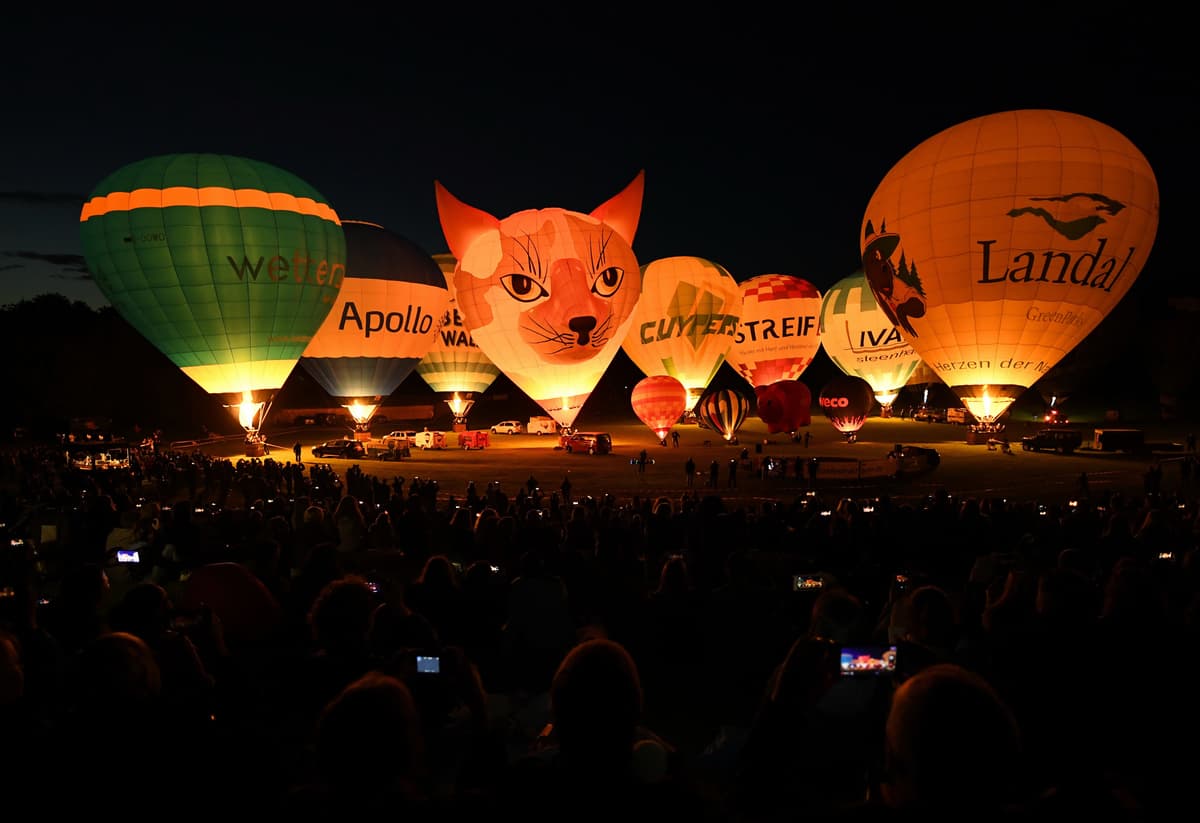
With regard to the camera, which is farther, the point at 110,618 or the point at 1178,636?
the point at 110,618

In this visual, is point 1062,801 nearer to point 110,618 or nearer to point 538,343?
point 110,618

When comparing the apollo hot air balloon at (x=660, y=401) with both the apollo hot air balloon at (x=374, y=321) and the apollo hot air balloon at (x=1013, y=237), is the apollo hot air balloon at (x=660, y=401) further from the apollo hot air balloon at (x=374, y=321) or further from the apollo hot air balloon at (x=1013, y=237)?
the apollo hot air balloon at (x=1013, y=237)

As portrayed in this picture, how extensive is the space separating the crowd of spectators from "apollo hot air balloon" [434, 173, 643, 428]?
41.2 feet

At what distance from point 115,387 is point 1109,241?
136 ft

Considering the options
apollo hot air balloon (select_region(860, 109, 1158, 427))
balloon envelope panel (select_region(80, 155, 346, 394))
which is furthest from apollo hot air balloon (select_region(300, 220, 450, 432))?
apollo hot air balloon (select_region(860, 109, 1158, 427))

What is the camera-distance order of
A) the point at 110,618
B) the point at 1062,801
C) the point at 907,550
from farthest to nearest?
the point at 907,550 → the point at 110,618 → the point at 1062,801

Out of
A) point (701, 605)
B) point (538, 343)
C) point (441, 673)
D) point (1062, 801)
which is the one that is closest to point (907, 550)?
point (701, 605)

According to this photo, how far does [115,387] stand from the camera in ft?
126

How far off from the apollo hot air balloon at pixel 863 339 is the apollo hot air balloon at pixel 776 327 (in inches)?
26.3

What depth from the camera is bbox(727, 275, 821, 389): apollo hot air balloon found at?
28031 millimetres

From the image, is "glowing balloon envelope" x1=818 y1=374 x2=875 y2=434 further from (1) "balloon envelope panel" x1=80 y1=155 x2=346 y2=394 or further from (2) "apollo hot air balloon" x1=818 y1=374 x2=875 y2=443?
(1) "balloon envelope panel" x1=80 y1=155 x2=346 y2=394

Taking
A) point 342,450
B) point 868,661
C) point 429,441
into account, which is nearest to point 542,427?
point 429,441

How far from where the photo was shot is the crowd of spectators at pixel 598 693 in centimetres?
118

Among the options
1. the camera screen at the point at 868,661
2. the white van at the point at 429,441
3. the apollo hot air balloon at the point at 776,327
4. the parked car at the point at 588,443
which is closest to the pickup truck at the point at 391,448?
the white van at the point at 429,441
